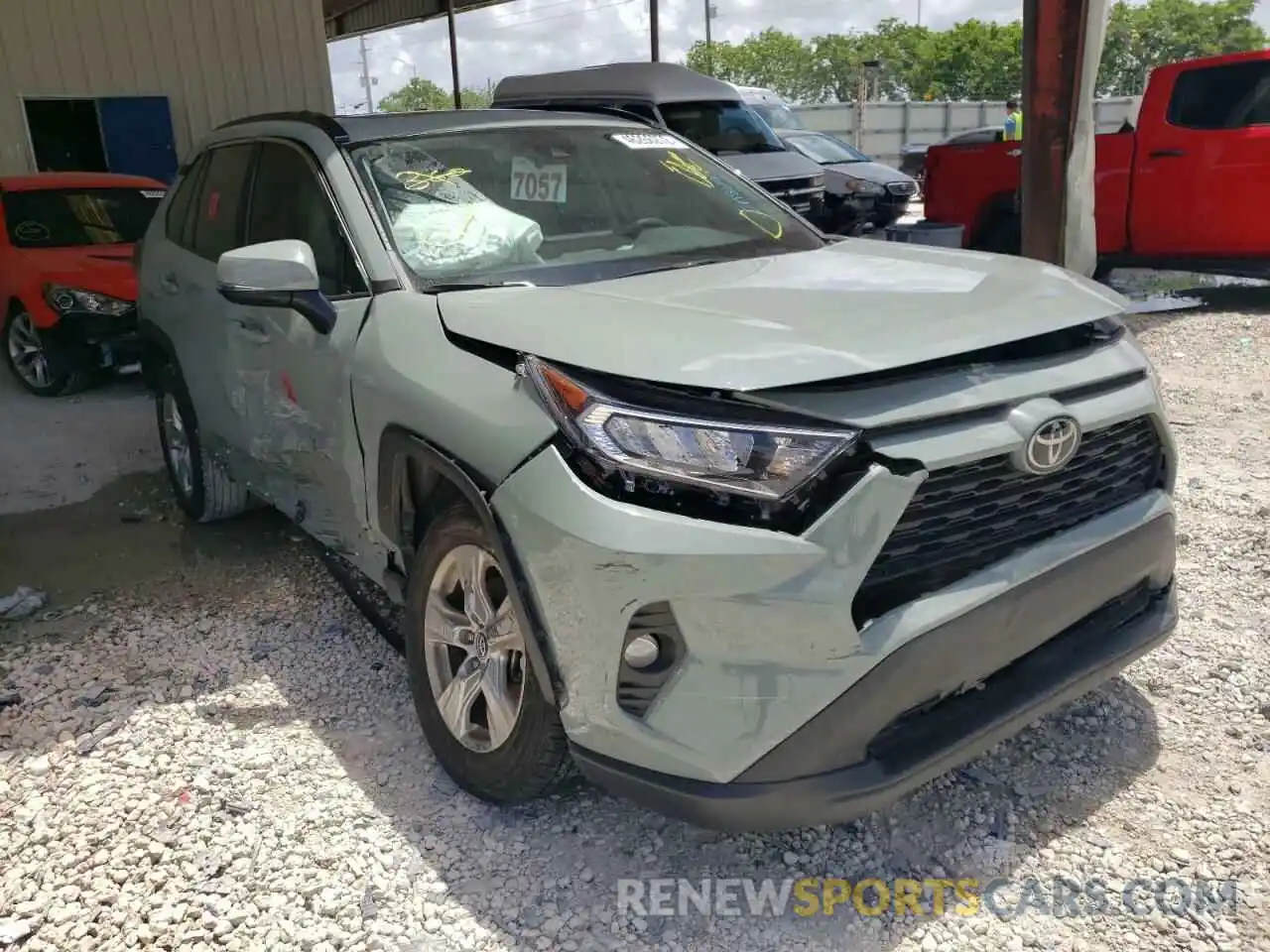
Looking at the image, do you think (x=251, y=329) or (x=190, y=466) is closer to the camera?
(x=251, y=329)

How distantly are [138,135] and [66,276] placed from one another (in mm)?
6081

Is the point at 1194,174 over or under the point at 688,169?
under

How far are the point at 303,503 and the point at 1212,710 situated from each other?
288cm

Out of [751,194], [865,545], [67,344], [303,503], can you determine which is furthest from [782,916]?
[67,344]

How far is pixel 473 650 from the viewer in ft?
8.73

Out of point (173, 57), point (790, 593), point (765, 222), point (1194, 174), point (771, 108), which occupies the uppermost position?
point (173, 57)

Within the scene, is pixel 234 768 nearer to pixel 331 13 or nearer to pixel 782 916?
pixel 782 916

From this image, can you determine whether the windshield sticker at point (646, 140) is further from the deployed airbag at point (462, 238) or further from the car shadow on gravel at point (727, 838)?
the car shadow on gravel at point (727, 838)

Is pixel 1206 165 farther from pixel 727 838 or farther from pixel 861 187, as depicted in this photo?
pixel 727 838

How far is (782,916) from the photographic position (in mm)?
2363

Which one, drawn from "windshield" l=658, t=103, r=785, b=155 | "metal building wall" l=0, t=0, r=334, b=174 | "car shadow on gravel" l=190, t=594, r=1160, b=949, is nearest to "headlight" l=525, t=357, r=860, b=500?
"car shadow on gravel" l=190, t=594, r=1160, b=949

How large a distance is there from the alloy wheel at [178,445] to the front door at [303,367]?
3.30ft

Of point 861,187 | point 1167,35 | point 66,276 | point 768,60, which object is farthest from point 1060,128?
point 768,60

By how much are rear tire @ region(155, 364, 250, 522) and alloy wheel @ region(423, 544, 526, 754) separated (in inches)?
77.5
